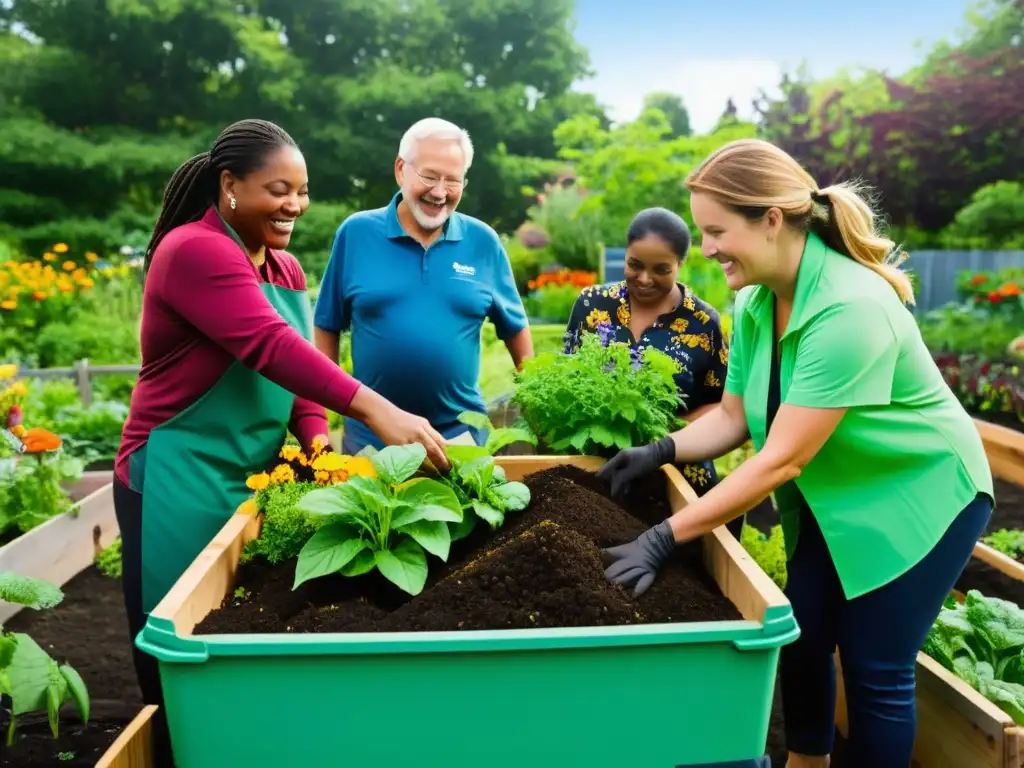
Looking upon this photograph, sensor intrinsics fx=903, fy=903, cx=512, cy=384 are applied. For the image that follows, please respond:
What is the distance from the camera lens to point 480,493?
1961 mm

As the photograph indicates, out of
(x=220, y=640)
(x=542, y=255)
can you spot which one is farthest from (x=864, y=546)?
(x=542, y=255)

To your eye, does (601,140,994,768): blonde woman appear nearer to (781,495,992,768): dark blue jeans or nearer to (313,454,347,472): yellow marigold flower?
(781,495,992,768): dark blue jeans

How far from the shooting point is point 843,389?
177cm

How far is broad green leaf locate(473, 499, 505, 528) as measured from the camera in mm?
1888

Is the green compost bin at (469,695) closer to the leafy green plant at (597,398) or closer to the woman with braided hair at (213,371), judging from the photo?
the woman with braided hair at (213,371)

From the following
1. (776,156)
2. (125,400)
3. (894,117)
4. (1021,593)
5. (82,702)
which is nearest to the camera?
(776,156)

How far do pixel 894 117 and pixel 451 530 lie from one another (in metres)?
10.9

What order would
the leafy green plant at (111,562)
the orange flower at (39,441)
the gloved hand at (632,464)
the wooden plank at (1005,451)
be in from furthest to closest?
the wooden plank at (1005,451)
the leafy green plant at (111,562)
the orange flower at (39,441)
the gloved hand at (632,464)

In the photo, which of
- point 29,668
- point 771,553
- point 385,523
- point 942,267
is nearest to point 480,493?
point 385,523

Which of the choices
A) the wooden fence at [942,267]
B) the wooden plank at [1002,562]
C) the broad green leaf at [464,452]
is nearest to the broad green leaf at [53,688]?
the broad green leaf at [464,452]

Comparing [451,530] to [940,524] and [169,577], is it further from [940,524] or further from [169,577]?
[940,524]

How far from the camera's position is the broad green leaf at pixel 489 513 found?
1.89 m

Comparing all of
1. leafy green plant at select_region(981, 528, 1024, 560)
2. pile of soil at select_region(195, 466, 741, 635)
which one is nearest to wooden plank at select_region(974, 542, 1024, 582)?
leafy green plant at select_region(981, 528, 1024, 560)

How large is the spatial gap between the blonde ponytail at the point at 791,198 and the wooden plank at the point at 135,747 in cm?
153
